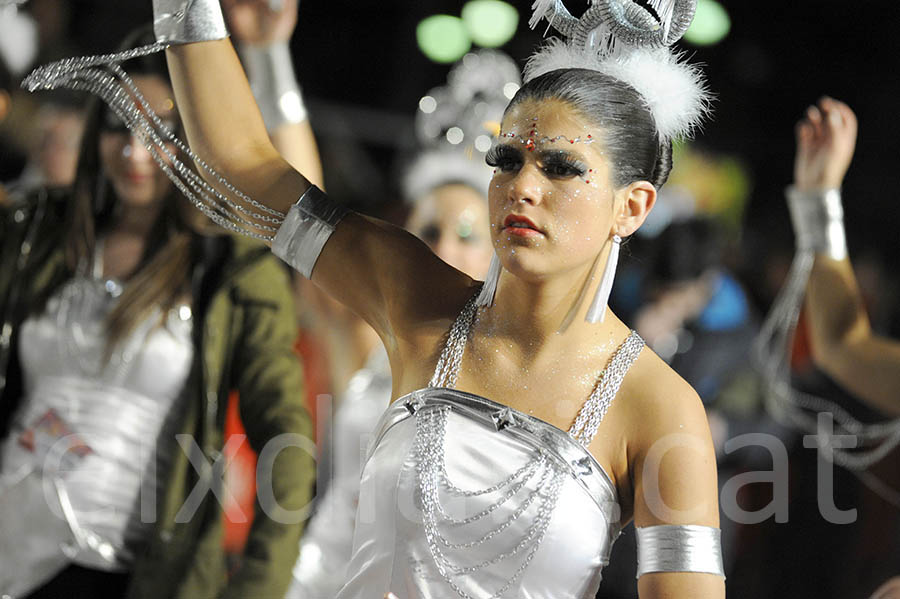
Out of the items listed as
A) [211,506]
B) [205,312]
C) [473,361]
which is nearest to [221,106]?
[473,361]

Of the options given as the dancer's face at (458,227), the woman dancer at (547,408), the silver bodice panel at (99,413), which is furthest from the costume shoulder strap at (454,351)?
the dancer's face at (458,227)

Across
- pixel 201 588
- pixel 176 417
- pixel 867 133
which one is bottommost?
pixel 201 588

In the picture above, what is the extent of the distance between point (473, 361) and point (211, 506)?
116cm

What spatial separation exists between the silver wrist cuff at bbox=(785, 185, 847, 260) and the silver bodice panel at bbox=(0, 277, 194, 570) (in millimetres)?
1694

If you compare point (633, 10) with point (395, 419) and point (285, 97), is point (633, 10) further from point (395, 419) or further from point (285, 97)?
point (285, 97)

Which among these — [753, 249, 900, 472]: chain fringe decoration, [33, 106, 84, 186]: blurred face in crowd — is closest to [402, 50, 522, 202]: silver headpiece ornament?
[753, 249, 900, 472]: chain fringe decoration

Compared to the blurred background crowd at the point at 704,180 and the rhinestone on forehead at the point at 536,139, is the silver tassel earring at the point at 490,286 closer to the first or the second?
the rhinestone on forehead at the point at 536,139

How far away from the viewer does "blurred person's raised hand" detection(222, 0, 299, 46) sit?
271cm

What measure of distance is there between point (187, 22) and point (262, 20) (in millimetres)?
584

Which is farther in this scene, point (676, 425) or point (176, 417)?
point (176, 417)

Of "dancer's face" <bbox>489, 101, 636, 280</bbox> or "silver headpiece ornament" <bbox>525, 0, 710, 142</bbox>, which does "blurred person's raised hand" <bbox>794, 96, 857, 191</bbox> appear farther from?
"dancer's face" <bbox>489, 101, 636, 280</bbox>

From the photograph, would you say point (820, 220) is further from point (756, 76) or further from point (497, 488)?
point (756, 76)

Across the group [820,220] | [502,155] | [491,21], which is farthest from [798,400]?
[502,155]

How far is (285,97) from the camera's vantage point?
9.66 feet
